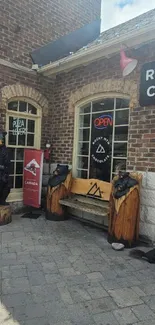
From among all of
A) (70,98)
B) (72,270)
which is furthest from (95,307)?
(70,98)

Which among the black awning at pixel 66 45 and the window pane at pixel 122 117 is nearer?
the window pane at pixel 122 117

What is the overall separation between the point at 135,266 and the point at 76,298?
3.82 ft

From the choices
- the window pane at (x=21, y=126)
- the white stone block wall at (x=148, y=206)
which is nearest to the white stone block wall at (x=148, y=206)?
the white stone block wall at (x=148, y=206)

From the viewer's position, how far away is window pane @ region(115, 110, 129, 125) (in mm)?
5074

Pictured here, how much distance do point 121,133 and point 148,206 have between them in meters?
1.51

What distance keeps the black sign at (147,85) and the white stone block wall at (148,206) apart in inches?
48.7

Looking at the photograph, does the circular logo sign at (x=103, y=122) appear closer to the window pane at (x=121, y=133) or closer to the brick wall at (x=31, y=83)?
the window pane at (x=121, y=133)

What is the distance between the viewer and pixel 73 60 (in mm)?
5676

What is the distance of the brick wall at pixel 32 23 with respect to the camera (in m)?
5.88

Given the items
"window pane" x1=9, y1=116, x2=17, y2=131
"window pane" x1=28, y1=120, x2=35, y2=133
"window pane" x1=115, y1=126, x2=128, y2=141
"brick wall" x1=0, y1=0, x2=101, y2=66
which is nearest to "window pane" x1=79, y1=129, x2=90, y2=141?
"window pane" x1=115, y1=126, x2=128, y2=141

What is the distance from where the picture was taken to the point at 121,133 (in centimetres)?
517

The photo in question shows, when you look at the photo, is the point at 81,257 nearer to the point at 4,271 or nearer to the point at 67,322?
the point at 4,271

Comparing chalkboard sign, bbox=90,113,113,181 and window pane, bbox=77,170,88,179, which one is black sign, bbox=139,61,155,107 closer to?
chalkboard sign, bbox=90,113,113,181

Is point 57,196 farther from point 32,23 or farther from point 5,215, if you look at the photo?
point 32,23
